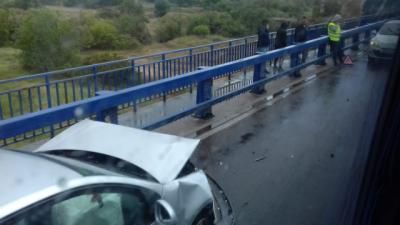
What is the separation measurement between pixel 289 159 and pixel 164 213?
3116 millimetres

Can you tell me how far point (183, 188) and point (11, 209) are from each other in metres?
1.26

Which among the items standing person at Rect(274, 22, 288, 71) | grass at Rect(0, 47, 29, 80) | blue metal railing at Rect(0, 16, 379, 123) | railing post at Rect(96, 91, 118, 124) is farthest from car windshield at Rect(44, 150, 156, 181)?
standing person at Rect(274, 22, 288, 71)

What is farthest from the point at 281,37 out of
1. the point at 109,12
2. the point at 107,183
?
the point at 107,183

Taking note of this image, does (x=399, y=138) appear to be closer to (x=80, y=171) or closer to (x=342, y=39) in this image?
(x=80, y=171)

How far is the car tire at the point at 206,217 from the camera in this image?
8.66ft

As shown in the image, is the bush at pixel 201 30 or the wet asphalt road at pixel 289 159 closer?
the wet asphalt road at pixel 289 159

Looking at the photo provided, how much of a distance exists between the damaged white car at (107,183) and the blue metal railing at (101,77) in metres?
2.37

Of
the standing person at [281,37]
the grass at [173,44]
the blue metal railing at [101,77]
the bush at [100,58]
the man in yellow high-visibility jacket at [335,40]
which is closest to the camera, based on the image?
the blue metal railing at [101,77]

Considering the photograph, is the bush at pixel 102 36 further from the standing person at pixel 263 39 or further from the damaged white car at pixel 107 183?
the damaged white car at pixel 107 183

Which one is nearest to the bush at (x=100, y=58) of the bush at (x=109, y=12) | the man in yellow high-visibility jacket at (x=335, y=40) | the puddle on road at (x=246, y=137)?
the bush at (x=109, y=12)

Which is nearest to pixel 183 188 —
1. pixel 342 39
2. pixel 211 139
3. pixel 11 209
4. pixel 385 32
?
pixel 11 209

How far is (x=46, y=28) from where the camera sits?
10.5 meters

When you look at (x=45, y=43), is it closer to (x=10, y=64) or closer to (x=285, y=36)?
(x=10, y=64)

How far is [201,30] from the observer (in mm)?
11633
